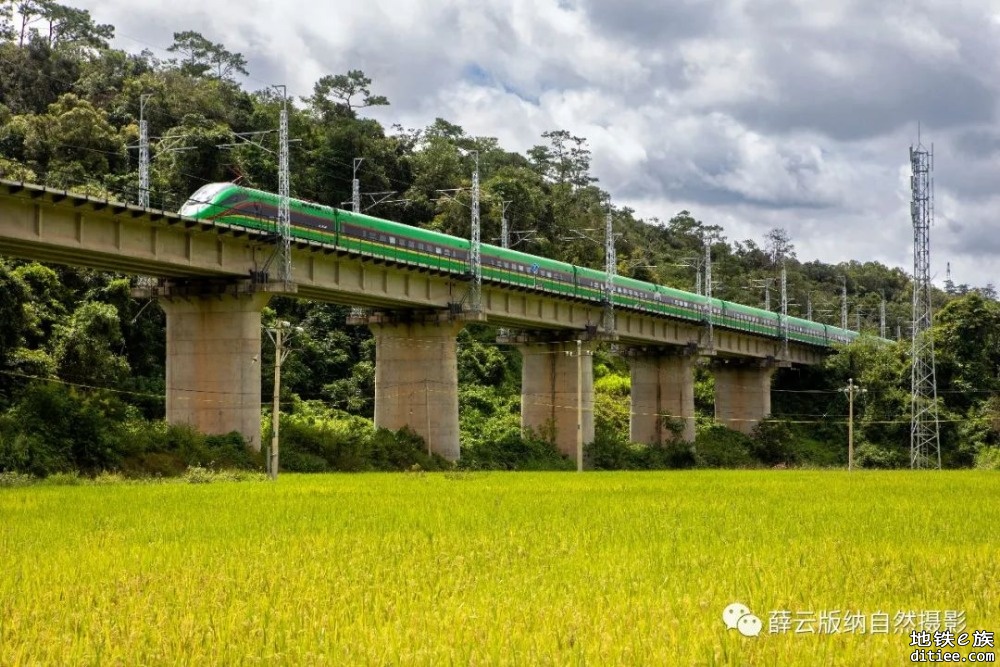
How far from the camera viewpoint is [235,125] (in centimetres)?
10119

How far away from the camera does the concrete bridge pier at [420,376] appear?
67625 mm

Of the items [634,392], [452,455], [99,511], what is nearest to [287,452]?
[452,455]

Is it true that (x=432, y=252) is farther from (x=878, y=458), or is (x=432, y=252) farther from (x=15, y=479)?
(x=878, y=458)

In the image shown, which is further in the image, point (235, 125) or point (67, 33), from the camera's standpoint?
point (67, 33)

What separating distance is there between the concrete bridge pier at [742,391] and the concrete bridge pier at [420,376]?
1651 inches

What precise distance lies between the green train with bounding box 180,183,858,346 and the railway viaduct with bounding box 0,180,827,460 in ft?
2.57

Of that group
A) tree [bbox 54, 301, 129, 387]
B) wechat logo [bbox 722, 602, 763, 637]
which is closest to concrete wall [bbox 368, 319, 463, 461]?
tree [bbox 54, 301, 129, 387]

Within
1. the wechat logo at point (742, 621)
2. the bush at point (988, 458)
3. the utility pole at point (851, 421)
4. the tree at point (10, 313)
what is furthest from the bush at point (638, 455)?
the wechat logo at point (742, 621)

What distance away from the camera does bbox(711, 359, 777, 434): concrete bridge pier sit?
4102 inches

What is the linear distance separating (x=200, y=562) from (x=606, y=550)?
6391 millimetres

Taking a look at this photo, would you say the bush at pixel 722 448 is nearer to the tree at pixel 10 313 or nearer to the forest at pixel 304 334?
the forest at pixel 304 334

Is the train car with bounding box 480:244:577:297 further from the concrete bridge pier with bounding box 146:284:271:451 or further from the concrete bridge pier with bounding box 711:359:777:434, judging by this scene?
the concrete bridge pier with bounding box 711:359:777:434

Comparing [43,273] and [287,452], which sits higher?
[43,273]

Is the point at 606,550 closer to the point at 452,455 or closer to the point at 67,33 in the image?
the point at 452,455
